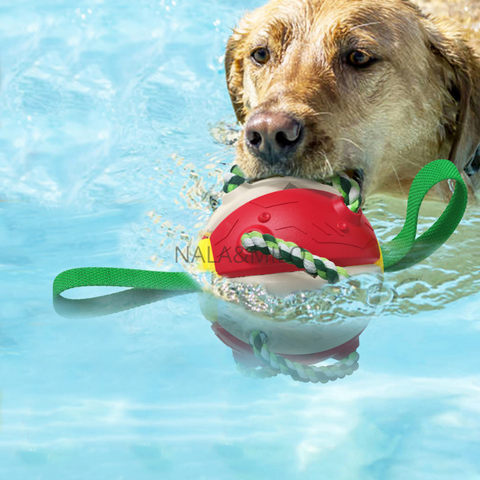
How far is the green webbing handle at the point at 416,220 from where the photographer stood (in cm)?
253

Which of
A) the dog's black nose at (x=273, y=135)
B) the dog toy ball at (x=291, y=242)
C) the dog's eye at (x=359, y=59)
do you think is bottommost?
the dog toy ball at (x=291, y=242)

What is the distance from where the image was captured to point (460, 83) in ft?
11.1

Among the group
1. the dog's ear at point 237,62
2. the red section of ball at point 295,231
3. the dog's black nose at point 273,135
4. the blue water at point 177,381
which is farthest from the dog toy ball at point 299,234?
the dog's ear at point 237,62

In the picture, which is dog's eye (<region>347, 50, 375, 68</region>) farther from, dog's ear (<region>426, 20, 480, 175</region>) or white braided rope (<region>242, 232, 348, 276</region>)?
white braided rope (<region>242, 232, 348, 276</region>)

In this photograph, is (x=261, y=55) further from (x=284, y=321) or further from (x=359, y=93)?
(x=284, y=321)

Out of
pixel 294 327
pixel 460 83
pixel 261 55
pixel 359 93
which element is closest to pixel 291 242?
pixel 294 327

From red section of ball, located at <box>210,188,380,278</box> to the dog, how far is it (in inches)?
13.8

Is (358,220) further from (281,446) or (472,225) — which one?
(472,225)

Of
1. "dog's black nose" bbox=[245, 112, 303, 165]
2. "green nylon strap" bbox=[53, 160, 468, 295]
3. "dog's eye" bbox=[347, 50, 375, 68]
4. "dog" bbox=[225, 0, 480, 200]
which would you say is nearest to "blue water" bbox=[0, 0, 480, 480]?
"green nylon strap" bbox=[53, 160, 468, 295]

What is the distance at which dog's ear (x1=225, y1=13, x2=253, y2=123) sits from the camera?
149 inches

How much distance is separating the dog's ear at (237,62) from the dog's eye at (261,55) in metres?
0.33

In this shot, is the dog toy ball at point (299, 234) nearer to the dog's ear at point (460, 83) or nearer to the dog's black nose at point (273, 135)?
the dog's black nose at point (273, 135)

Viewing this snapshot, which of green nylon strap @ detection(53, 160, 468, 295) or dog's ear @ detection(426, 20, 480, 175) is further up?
dog's ear @ detection(426, 20, 480, 175)

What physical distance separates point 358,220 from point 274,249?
1.28 feet
